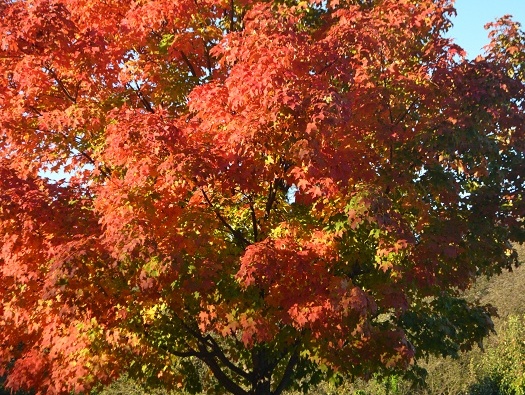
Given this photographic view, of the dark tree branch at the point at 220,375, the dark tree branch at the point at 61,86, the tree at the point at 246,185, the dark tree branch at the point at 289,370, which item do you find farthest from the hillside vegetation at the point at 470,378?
the dark tree branch at the point at 61,86

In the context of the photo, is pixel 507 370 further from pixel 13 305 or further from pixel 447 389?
pixel 13 305

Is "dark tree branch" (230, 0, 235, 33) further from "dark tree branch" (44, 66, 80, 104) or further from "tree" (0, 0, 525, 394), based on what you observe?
"dark tree branch" (44, 66, 80, 104)

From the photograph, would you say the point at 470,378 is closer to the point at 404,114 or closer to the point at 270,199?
the point at 404,114

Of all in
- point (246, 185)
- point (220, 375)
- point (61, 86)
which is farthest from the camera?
point (220, 375)

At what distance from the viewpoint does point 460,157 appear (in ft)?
30.8

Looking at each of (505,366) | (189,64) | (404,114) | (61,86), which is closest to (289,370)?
(404,114)

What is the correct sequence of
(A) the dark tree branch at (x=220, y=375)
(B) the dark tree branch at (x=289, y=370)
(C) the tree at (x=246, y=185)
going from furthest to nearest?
(A) the dark tree branch at (x=220, y=375) → (B) the dark tree branch at (x=289, y=370) → (C) the tree at (x=246, y=185)

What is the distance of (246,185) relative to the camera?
7.64 m

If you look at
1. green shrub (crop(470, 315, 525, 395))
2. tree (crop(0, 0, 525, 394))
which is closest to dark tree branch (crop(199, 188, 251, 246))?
tree (crop(0, 0, 525, 394))

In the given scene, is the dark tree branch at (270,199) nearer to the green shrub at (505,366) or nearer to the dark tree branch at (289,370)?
the dark tree branch at (289,370)

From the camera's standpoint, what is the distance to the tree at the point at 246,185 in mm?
7293

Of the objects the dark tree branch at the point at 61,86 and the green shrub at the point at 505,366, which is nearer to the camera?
the dark tree branch at the point at 61,86

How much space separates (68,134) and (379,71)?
4692 millimetres

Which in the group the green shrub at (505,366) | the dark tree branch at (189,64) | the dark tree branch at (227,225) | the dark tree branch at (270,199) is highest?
the dark tree branch at (189,64)
